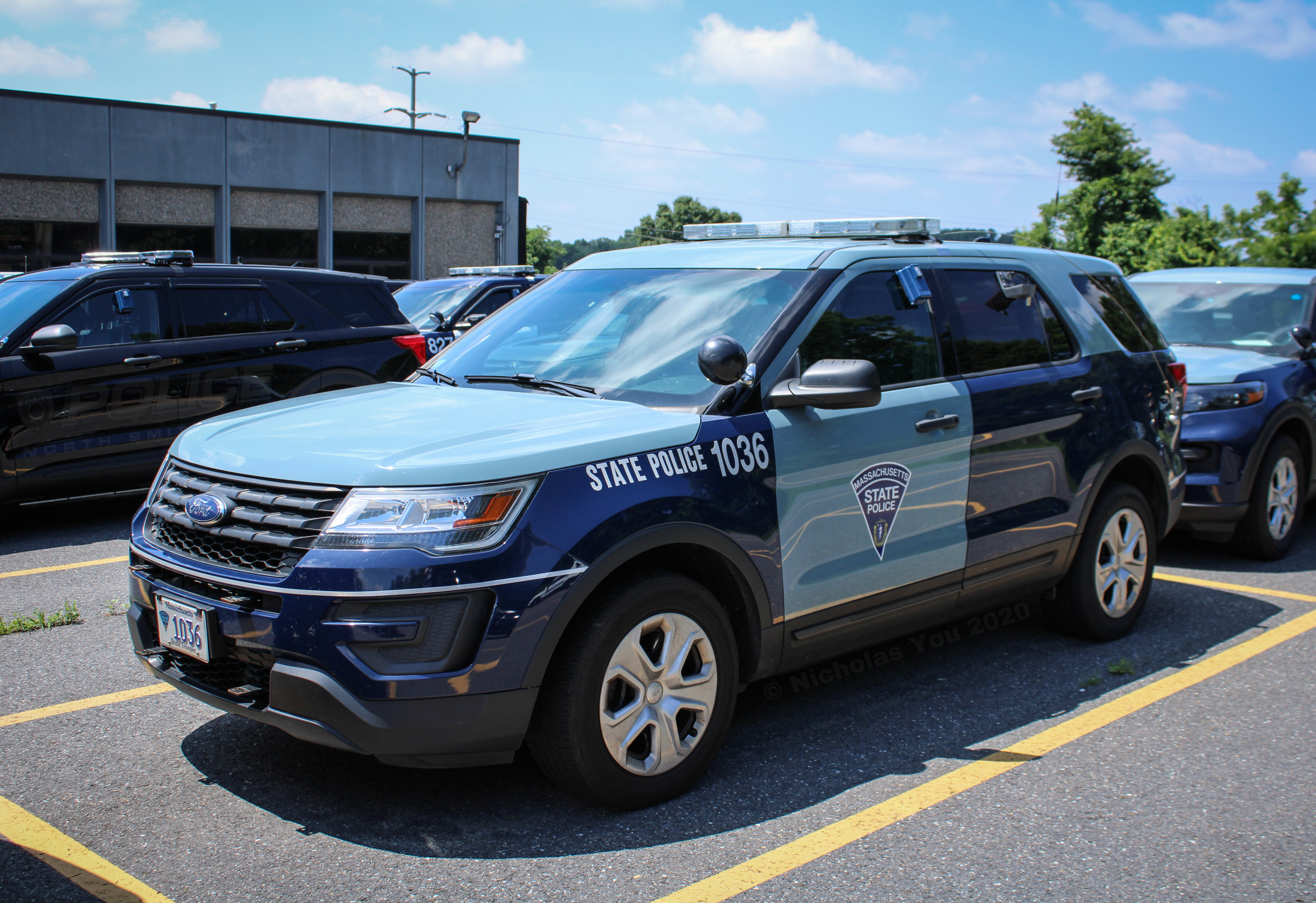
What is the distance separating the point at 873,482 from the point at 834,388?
20.5 inches


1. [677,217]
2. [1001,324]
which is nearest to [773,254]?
[1001,324]

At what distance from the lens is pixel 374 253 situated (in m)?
32.8

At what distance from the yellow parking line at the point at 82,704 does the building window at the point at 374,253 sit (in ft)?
92.8

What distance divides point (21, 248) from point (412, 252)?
34.1 ft

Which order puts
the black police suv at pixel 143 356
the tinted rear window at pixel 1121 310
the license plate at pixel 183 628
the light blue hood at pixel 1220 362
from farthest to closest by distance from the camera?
the black police suv at pixel 143 356 → the light blue hood at pixel 1220 362 → the tinted rear window at pixel 1121 310 → the license plate at pixel 183 628

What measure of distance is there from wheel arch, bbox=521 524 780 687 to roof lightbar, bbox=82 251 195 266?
6.07 m

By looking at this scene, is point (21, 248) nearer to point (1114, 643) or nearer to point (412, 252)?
point (412, 252)

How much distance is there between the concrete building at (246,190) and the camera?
26.4 m

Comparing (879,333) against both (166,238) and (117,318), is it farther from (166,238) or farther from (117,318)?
(166,238)

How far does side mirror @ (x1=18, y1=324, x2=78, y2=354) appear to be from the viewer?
7250 millimetres

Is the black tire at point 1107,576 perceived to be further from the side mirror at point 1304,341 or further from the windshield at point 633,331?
the side mirror at point 1304,341

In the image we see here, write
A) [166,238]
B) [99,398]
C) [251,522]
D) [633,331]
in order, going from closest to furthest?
1. [251,522]
2. [633,331]
3. [99,398]
4. [166,238]

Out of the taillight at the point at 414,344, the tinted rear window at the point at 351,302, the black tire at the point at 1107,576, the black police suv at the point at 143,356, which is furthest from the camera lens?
the taillight at the point at 414,344

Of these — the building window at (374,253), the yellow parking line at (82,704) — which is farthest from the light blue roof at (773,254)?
the building window at (374,253)
